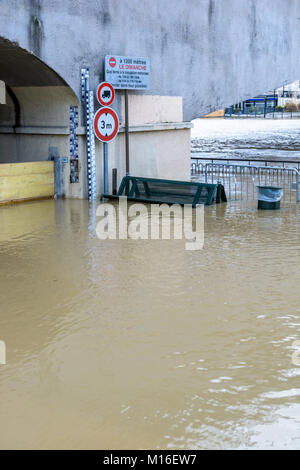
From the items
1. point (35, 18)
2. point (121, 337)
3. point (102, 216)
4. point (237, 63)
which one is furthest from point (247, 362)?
point (237, 63)

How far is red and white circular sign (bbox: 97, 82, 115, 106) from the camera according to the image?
15094mm

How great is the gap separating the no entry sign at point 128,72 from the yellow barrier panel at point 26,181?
2603 mm

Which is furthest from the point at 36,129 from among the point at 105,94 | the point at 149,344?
the point at 149,344

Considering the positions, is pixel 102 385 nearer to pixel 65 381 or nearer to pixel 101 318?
pixel 65 381

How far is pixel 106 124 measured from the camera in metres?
15.4

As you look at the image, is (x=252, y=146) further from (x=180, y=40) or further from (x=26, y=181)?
(x=26, y=181)

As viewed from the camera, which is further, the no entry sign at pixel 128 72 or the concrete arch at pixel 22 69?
the no entry sign at pixel 128 72

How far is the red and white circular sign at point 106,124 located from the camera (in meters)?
15.2

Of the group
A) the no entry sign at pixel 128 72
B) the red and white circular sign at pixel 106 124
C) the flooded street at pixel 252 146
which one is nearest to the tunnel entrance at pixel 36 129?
the red and white circular sign at pixel 106 124

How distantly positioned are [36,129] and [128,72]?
2.73 m

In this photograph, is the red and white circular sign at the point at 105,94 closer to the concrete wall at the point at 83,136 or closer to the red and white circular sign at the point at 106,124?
the red and white circular sign at the point at 106,124

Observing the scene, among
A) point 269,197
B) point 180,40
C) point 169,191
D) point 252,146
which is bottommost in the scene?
point 269,197

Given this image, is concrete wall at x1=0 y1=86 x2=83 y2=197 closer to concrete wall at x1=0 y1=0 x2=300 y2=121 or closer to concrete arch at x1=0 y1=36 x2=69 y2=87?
concrete arch at x1=0 y1=36 x2=69 y2=87

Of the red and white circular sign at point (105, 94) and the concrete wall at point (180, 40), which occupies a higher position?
the concrete wall at point (180, 40)
